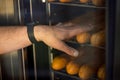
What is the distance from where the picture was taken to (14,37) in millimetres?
1090

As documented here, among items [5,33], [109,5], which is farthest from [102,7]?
[5,33]

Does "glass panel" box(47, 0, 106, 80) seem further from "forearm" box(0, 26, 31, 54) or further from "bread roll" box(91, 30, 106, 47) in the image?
"forearm" box(0, 26, 31, 54)

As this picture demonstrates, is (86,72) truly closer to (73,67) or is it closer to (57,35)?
(73,67)

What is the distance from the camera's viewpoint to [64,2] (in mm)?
1160

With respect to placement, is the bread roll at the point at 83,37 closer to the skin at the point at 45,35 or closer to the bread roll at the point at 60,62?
the skin at the point at 45,35

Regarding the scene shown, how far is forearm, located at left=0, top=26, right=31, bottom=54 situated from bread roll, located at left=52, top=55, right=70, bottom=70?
232 mm

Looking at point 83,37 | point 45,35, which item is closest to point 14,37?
point 45,35

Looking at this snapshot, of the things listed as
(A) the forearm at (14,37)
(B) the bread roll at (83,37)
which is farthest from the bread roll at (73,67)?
(A) the forearm at (14,37)

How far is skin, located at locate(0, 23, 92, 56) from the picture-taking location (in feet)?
3.34

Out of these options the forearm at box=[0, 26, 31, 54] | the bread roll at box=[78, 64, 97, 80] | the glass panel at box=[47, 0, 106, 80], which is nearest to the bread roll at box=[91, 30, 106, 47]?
the glass panel at box=[47, 0, 106, 80]

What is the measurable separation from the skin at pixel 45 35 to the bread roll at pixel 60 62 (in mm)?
216

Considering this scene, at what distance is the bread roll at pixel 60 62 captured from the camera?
1280mm

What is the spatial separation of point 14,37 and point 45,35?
14 centimetres

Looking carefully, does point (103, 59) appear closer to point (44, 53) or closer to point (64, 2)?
point (64, 2)
